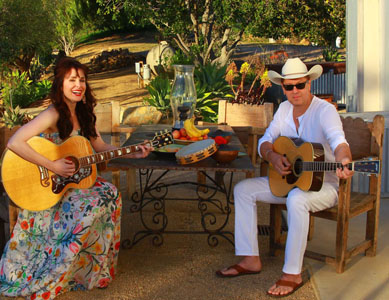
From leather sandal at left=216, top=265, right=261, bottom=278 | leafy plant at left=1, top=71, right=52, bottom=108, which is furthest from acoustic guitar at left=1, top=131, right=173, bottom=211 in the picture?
leafy plant at left=1, top=71, right=52, bottom=108

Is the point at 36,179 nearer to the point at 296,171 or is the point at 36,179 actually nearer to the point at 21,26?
the point at 296,171

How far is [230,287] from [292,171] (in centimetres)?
87

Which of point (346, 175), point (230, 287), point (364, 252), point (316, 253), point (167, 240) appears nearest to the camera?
point (346, 175)

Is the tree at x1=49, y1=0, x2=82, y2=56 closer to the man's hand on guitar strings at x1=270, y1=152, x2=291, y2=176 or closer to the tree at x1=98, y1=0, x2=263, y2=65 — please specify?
the tree at x1=98, y1=0, x2=263, y2=65

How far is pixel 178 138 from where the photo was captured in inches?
176

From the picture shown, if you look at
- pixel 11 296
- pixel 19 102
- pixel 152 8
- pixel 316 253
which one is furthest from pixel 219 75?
pixel 11 296

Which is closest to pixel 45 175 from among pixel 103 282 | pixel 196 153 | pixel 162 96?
pixel 103 282

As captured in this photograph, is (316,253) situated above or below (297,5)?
below

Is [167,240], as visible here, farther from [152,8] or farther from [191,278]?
[152,8]

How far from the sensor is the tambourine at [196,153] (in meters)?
3.88

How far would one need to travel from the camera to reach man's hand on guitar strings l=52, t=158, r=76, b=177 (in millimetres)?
3646

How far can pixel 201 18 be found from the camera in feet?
49.2

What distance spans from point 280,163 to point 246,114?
2.44 m

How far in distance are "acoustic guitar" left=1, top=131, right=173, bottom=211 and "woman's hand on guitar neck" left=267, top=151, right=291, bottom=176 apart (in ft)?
3.58
